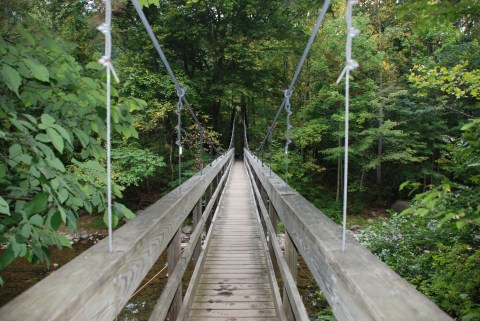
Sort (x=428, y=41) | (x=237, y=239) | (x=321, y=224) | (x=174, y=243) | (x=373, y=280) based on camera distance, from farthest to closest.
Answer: (x=428, y=41), (x=237, y=239), (x=174, y=243), (x=321, y=224), (x=373, y=280)

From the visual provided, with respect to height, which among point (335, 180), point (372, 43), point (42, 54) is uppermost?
point (372, 43)

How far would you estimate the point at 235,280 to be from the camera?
103 inches

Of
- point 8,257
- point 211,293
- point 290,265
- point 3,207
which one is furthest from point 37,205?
point 211,293

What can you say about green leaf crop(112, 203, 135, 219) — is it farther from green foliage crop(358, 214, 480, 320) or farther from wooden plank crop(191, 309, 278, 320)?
green foliage crop(358, 214, 480, 320)

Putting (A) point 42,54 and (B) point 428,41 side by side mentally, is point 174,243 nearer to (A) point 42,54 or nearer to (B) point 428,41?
(A) point 42,54

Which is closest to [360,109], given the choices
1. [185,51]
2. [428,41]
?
[428,41]

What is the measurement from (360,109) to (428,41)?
5145 millimetres

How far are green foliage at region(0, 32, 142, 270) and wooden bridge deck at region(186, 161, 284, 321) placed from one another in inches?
44.4

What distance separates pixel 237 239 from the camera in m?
3.69

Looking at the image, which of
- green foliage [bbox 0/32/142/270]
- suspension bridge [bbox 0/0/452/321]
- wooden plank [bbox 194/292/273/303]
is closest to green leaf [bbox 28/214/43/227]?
green foliage [bbox 0/32/142/270]

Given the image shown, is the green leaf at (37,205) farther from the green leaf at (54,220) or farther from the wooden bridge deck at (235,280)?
the wooden bridge deck at (235,280)

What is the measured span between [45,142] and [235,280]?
189 cm

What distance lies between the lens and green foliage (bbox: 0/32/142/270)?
3.42 ft

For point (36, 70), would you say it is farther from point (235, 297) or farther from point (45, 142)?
point (235, 297)
